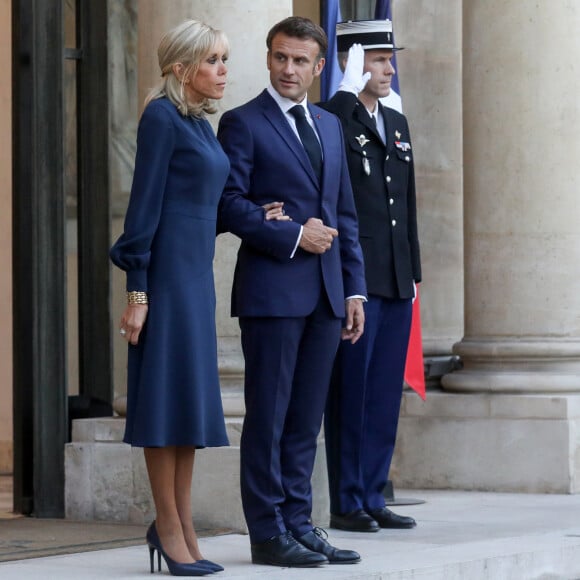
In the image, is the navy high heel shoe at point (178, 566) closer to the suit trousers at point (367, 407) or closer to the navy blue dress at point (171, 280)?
the navy blue dress at point (171, 280)

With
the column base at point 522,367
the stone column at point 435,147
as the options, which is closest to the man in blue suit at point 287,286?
the column base at point 522,367

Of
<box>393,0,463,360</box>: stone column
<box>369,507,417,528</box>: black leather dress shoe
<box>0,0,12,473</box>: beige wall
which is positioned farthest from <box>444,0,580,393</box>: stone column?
<box>0,0,12,473</box>: beige wall

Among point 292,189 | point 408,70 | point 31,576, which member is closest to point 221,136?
point 292,189

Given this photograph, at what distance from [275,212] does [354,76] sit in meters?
1.63

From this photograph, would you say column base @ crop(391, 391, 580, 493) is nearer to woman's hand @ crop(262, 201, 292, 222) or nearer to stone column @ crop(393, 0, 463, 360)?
stone column @ crop(393, 0, 463, 360)

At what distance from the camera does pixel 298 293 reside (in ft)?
21.9

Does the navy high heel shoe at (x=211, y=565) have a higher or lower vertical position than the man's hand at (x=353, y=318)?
lower

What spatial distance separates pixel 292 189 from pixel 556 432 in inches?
135

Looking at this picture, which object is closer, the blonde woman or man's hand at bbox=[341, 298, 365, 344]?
the blonde woman

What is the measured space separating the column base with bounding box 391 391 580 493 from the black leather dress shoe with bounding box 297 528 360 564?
3137mm

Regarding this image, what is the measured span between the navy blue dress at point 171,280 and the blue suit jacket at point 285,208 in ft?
1.11

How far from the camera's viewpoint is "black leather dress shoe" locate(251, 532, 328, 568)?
21.5ft

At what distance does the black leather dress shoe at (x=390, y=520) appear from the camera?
8.02 meters

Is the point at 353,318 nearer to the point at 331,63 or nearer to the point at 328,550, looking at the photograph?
the point at 328,550
